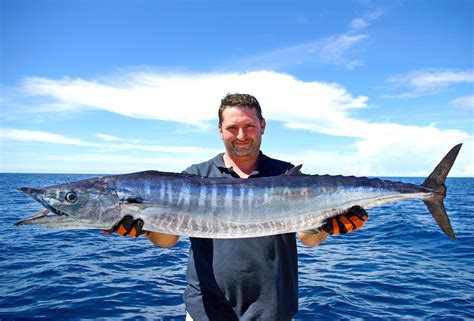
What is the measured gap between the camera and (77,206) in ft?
11.5

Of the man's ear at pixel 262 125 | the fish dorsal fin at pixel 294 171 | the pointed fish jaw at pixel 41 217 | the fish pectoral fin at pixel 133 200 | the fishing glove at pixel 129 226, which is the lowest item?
the fishing glove at pixel 129 226

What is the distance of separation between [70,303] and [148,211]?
5.11 metres

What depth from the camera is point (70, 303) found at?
7.33 meters

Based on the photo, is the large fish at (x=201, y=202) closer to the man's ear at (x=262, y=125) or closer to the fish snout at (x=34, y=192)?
the fish snout at (x=34, y=192)

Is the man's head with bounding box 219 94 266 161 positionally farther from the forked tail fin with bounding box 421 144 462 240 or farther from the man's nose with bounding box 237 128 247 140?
the forked tail fin with bounding box 421 144 462 240

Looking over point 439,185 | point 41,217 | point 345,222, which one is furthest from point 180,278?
point 439,185

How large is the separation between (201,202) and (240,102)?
1215 millimetres

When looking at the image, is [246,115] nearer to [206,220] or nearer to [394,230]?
[206,220]

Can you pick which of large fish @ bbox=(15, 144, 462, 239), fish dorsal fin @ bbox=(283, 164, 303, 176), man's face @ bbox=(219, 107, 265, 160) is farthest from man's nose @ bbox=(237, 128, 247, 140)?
Answer: fish dorsal fin @ bbox=(283, 164, 303, 176)

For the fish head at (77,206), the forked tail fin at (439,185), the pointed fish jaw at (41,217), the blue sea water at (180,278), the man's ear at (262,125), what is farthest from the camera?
the blue sea water at (180,278)

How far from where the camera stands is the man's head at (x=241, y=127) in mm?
4020

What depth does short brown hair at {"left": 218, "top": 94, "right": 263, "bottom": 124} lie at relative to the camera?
4070 mm

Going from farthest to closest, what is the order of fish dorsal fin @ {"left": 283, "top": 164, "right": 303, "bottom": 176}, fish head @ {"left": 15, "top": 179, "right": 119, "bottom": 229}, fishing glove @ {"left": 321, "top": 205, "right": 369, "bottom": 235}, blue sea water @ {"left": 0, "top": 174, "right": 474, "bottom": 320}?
blue sea water @ {"left": 0, "top": 174, "right": 474, "bottom": 320} < fish dorsal fin @ {"left": 283, "top": 164, "right": 303, "bottom": 176} < fishing glove @ {"left": 321, "top": 205, "right": 369, "bottom": 235} < fish head @ {"left": 15, "top": 179, "right": 119, "bottom": 229}

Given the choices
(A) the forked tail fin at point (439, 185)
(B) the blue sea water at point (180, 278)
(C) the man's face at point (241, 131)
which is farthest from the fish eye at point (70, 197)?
(B) the blue sea water at point (180, 278)
